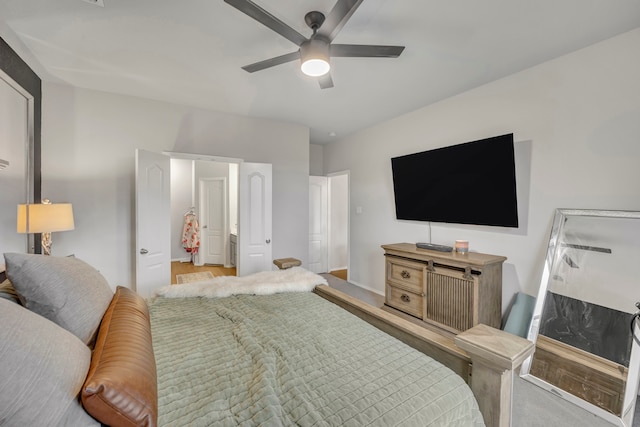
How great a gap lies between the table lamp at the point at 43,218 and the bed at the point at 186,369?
4.54 feet

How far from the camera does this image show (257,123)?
13.3ft

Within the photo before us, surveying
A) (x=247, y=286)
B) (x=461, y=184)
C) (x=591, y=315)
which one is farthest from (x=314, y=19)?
(x=591, y=315)

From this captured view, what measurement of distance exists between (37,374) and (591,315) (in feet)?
10.2

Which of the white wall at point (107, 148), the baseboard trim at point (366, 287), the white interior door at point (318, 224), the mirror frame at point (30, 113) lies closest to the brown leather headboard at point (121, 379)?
the mirror frame at point (30, 113)

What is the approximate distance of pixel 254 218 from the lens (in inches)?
153

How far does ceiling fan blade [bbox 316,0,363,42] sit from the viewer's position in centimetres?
142

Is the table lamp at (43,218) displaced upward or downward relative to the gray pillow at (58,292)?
upward

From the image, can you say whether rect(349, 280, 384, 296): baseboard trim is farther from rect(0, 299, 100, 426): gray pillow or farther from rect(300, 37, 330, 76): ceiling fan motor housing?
rect(0, 299, 100, 426): gray pillow

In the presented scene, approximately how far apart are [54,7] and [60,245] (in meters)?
2.32

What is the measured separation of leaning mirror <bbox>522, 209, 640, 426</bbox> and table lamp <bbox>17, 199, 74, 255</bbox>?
399 cm

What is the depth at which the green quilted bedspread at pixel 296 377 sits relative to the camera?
86 centimetres

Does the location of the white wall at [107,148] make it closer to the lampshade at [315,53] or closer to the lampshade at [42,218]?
the lampshade at [42,218]

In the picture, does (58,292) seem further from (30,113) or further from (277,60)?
(30,113)

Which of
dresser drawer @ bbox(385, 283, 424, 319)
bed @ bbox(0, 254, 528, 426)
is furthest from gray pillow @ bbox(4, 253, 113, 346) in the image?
dresser drawer @ bbox(385, 283, 424, 319)
